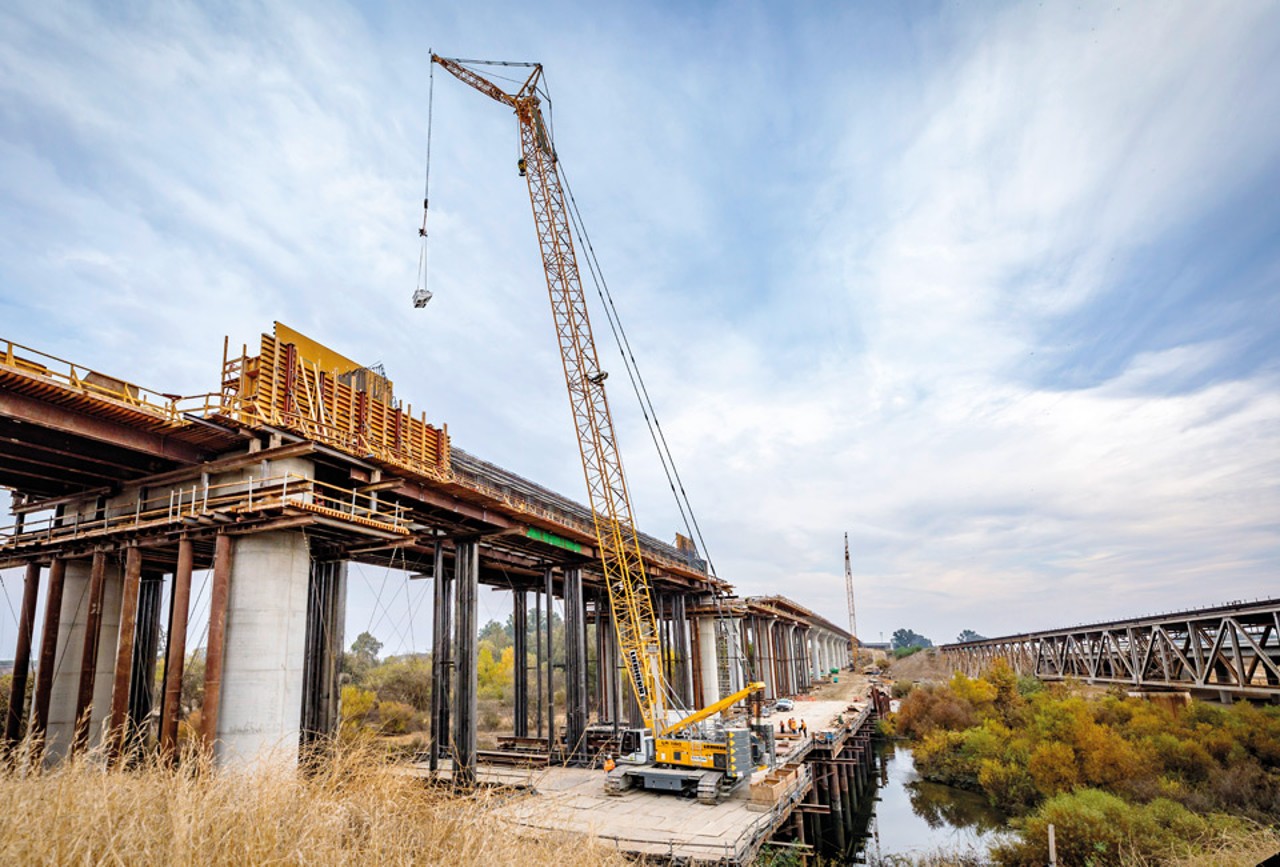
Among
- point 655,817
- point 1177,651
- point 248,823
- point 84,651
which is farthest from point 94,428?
point 1177,651

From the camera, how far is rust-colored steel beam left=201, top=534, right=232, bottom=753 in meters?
22.2

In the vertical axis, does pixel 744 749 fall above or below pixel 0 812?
below

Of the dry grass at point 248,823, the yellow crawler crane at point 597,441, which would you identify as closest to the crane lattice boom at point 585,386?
the yellow crawler crane at point 597,441

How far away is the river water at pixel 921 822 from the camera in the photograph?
112 feet

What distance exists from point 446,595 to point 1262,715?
143ft

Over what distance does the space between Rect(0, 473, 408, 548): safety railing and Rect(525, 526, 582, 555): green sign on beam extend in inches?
319

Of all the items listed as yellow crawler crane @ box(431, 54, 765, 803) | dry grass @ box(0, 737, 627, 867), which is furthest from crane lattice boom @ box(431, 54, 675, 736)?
dry grass @ box(0, 737, 627, 867)

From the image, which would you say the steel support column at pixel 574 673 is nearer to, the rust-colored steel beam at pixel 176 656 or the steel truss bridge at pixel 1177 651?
the rust-colored steel beam at pixel 176 656

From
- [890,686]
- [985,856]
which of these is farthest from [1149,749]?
[890,686]

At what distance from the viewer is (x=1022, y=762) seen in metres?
41.2

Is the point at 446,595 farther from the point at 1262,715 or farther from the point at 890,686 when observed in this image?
the point at 890,686

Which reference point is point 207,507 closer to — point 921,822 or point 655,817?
point 655,817

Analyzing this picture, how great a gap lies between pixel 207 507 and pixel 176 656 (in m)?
5.09

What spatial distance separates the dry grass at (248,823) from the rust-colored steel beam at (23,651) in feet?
77.0
